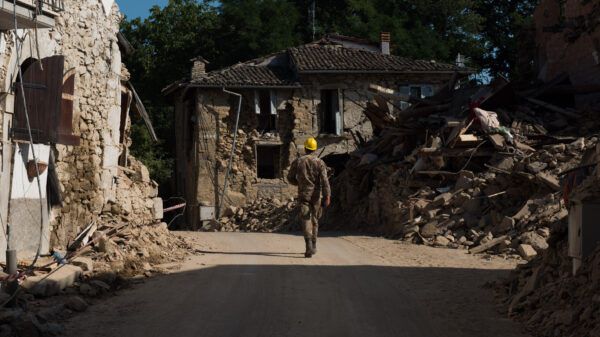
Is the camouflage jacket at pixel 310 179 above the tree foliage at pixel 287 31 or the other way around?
the other way around

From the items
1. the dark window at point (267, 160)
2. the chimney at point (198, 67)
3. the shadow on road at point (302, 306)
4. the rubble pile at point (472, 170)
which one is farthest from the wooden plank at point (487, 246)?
the chimney at point (198, 67)

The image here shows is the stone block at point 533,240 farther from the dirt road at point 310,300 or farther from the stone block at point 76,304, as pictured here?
the stone block at point 76,304

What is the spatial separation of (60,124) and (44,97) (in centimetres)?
52

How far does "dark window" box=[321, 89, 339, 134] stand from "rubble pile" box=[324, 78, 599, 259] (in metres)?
8.37

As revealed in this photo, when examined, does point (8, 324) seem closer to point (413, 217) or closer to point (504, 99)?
point (413, 217)

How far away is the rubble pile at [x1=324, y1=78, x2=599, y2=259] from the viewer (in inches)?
482

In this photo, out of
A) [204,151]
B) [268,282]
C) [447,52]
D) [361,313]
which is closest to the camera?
[361,313]

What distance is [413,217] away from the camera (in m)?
14.5

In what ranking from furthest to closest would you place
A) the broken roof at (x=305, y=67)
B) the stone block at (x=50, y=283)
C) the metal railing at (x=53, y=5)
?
the broken roof at (x=305, y=67) → the metal railing at (x=53, y=5) → the stone block at (x=50, y=283)

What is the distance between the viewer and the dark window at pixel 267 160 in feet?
94.4

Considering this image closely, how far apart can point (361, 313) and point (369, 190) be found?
12836 mm

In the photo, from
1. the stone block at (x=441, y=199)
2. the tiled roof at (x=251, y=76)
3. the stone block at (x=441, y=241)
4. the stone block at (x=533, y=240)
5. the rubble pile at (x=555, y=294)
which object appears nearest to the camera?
the rubble pile at (x=555, y=294)

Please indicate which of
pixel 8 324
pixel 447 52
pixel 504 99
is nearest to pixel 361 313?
pixel 8 324

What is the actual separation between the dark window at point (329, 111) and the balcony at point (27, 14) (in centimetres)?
1937
